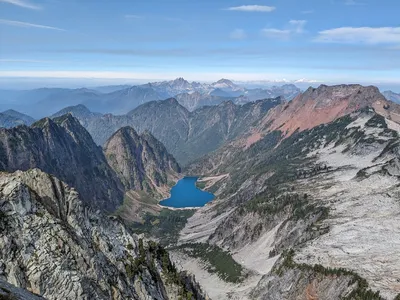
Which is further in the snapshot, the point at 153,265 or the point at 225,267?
the point at 225,267

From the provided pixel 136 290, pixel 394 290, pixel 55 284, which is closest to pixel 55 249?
pixel 55 284

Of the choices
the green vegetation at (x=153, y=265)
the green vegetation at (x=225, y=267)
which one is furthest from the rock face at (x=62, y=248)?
the green vegetation at (x=225, y=267)

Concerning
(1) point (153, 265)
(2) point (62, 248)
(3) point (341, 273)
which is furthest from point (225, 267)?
(2) point (62, 248)

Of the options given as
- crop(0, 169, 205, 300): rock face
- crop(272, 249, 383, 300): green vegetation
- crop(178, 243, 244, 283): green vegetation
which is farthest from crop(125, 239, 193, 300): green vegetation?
crop(178, 243, 244, 283): green vegetation

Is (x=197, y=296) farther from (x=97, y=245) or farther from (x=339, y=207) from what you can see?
(x=339, y=207)

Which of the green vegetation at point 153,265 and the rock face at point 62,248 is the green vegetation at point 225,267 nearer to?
the green vegetation at point 153,265

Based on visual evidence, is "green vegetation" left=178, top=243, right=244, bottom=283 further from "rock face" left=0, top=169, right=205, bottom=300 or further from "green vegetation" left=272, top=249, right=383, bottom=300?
"rock face" left=0, top=169, right=205, bottom=300

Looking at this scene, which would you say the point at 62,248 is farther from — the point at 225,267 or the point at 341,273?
the point at 225,267
